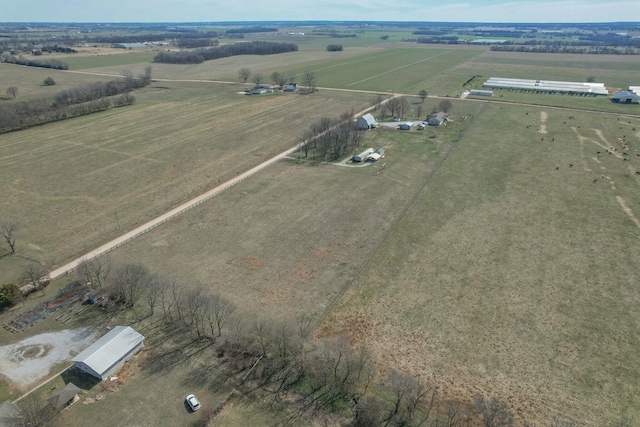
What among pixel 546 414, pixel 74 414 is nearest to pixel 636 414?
pixel 546 414

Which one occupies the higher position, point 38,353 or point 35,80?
point 35,80

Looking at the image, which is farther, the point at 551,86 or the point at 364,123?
the point at 551,86

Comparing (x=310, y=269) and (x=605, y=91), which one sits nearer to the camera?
(x=310, y=269)

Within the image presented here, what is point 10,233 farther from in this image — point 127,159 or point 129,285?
point 127,159

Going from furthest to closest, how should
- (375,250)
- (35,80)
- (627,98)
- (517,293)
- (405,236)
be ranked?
(35,80), (627,98), (405,236), (375,250), (517,293)

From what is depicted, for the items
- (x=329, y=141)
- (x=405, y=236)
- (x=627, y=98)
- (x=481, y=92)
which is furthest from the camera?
(x=481, y=92)

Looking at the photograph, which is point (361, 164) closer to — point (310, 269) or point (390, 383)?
point (310, 269)

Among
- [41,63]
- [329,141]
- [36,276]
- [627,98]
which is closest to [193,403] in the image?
[36,276]
